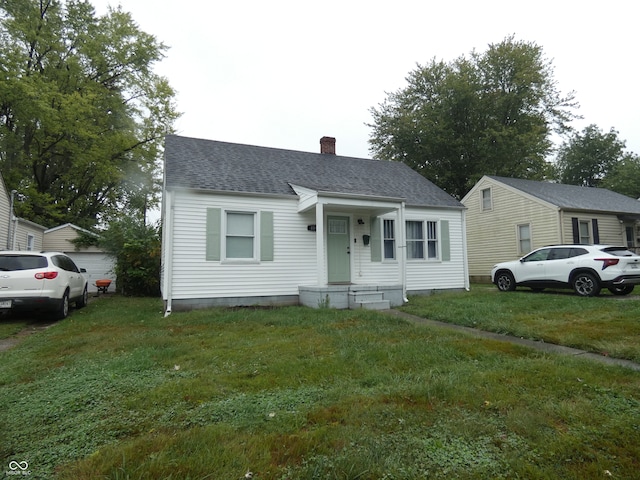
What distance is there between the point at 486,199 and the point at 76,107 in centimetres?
2259

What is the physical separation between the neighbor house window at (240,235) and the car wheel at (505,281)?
8644 millimetres

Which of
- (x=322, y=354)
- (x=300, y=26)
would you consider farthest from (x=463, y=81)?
(x=322, y=354)

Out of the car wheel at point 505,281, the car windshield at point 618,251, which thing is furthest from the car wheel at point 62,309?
the car windshield at point 618,251

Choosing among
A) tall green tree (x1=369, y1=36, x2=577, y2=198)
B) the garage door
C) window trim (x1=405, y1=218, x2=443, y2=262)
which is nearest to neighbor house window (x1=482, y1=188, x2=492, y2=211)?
tall green tree (x1=369, y1=36, x2=577, y2=198)

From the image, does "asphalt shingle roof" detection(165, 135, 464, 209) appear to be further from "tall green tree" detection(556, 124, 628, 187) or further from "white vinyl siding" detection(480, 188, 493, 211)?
"tall green tree" detection(556, 124, 628, 187)

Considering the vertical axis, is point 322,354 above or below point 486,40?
below

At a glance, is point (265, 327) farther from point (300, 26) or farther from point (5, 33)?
point (5, 33)

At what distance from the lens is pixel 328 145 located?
47.3ft

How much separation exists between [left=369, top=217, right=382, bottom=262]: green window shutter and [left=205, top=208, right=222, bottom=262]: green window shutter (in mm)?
4830

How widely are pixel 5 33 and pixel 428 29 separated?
73.5 ft

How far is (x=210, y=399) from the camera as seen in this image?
3.09 metres

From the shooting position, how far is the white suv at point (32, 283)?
730 cm

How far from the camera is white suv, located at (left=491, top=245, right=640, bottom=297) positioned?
30.4 feet

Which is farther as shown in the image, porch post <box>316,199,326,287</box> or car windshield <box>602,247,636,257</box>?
car windshield <box>602,247,636,257</box>
